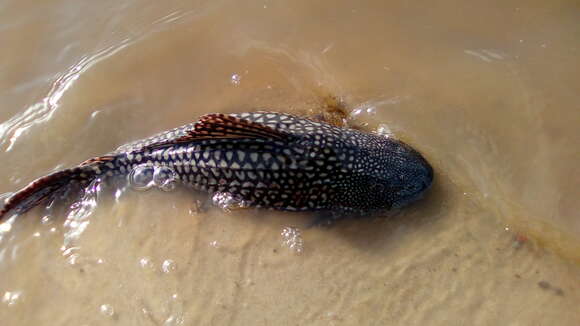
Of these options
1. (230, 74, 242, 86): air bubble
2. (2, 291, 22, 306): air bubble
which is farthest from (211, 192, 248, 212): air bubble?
(2, 291, 22, 306): air bubble

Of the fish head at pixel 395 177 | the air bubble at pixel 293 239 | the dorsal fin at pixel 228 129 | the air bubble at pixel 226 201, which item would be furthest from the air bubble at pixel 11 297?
the fish head at pixel 395 177

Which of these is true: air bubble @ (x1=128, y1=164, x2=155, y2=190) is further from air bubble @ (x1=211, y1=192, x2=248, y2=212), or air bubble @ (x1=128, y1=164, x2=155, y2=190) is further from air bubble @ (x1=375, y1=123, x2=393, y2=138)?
air bubble @ (x1=375, y1=123, x2=393, y2=138)

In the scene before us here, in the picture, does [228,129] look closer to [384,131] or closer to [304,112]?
[304,112]

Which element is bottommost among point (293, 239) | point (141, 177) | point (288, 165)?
point (293, 239)

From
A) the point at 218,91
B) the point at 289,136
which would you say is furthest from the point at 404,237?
the point at 218,91

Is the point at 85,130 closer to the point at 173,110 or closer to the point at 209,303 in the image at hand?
the point at 173,110

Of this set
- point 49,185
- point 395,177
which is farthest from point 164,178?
point 395,177

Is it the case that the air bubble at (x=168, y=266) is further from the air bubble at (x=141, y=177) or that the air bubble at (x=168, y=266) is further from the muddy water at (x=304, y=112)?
the air bubble at (x=141, y=177)
